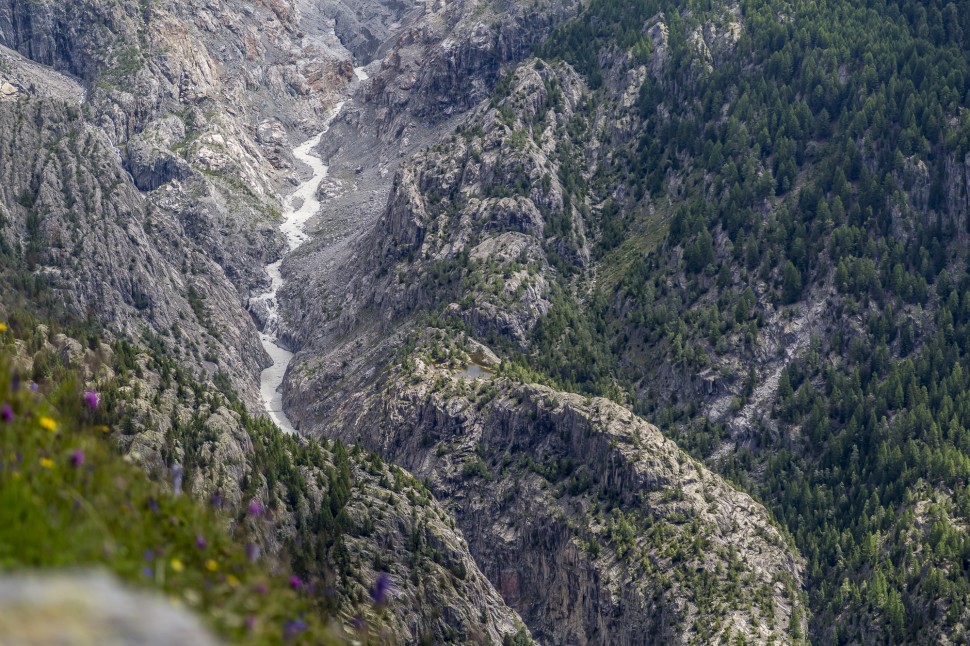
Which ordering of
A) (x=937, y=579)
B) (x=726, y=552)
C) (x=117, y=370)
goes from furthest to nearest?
(x=726, y=552)
(x=937, y=579)
(x=117, y=370)

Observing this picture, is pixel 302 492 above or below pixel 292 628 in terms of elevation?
below

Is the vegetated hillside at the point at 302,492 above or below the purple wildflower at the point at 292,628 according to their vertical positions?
below

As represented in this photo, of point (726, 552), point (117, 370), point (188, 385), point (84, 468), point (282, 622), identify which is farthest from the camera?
point (726, 552)

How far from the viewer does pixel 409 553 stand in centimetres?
16250

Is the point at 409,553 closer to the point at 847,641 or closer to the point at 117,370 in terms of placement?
the point at 117,370

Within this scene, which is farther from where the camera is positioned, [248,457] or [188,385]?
[188,385]

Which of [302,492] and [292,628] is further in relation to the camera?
[302,492]

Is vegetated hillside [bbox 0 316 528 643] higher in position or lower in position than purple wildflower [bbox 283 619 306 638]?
lower

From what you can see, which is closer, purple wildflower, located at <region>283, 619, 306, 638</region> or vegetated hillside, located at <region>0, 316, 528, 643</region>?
purple wildflower, located at <region>283, 619, 306, 638</region>

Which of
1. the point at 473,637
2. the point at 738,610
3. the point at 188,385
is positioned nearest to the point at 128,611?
the point at 473,637

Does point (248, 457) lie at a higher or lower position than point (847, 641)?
lower

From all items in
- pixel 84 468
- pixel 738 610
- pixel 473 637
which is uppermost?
pixel 84 468

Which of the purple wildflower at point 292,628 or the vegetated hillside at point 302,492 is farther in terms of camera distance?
the vegetated hillside at point 302,492

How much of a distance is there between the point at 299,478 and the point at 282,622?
135 m
